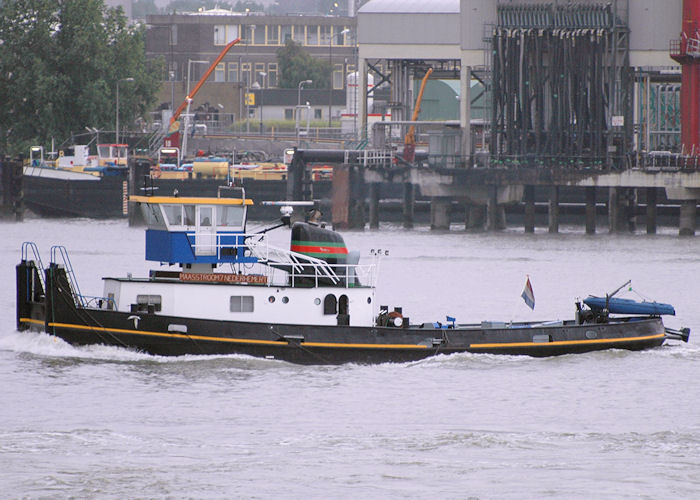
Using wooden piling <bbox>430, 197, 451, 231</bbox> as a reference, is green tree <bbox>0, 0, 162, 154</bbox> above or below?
above

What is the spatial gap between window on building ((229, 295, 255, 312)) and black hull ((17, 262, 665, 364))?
1.50ft

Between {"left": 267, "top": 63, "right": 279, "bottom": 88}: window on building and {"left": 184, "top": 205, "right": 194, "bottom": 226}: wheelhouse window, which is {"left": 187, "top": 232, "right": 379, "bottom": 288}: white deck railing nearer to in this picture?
{"left": 184, "top": 205, "right": 194, "bottom": 226}: wheelhouse window

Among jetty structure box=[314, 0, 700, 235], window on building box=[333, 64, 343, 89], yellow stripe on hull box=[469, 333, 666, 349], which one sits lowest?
yellow stripe on hull box=[469, 333, 666, 349]

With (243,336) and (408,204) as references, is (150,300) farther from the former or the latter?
(408,204)

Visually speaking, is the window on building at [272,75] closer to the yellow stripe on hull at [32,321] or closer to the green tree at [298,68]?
the green tree at [298,68]

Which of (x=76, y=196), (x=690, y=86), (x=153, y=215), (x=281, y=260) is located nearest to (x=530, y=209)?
(x=690, y=86)

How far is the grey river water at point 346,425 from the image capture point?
26.3 metres

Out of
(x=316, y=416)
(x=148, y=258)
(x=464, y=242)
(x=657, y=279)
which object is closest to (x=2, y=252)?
(x=464, y=242)

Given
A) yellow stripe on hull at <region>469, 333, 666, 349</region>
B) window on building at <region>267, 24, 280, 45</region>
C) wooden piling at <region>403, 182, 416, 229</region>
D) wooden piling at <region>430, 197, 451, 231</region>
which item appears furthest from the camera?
window on building at <region>267, 24, 280, 45</region>

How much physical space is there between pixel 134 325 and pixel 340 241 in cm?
537

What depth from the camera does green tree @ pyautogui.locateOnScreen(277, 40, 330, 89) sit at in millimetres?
179500

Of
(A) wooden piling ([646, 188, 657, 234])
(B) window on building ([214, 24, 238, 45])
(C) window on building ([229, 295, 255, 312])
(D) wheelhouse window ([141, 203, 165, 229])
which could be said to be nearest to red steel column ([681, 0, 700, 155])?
(A) wooden piling ([646, 188, 657, 234])

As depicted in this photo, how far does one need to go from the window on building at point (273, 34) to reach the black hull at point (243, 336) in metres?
162

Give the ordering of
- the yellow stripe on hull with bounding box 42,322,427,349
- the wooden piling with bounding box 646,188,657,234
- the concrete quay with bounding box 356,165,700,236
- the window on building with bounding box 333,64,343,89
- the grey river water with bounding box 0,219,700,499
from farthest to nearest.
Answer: the window on building with bounding box 333,64,343,89
the wooden piling with bounding box 646,188,657,234
the concrete quay with bounding box 356,165,700,236
the yellow stripe on hull with bounding box 42,322,427,349
the grey river water with bounding box 0,219,700,499
